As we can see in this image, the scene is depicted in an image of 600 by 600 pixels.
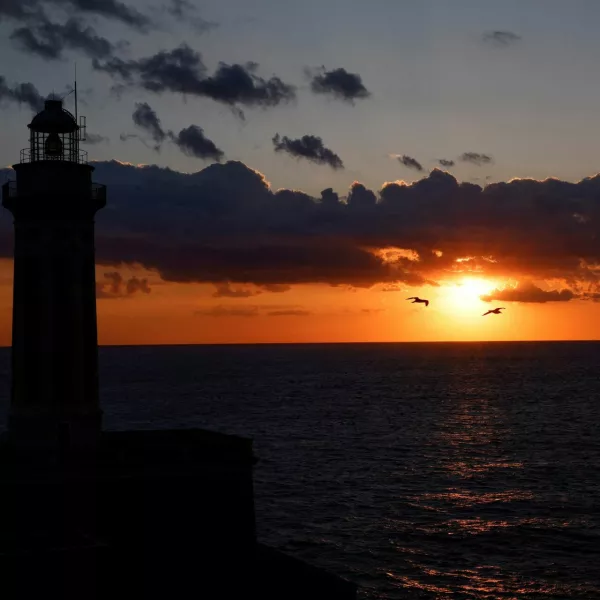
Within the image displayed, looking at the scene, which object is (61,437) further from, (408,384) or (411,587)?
(408,384)

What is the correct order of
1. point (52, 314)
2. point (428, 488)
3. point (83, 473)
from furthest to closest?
1. point (428, 488)
2. point (52, 314)
3. point (83, 473)

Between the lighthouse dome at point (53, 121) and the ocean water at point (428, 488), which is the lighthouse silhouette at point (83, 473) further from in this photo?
the ocean water at point (428, 488)

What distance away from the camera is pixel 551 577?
1617 inches

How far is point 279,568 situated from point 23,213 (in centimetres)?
1492

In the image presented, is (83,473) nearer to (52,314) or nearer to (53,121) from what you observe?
(52,314)

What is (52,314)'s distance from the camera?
3167 centimetres

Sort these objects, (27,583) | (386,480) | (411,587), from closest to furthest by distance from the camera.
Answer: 1. (27,583)
2. (411,587)
3. (386,480)

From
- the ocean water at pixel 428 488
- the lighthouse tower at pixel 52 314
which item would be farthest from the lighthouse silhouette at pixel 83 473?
the ocean water at pixel 428 488

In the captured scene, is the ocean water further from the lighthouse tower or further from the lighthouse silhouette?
the lighthouse tower

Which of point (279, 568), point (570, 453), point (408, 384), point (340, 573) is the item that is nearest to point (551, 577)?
point (340, 573)

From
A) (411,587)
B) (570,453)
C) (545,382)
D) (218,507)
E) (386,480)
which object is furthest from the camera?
(545,382)

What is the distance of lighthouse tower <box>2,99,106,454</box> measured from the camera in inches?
1246

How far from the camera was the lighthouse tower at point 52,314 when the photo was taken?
31641 millimetres

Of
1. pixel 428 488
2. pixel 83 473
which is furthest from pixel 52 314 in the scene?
pixel 428 488
